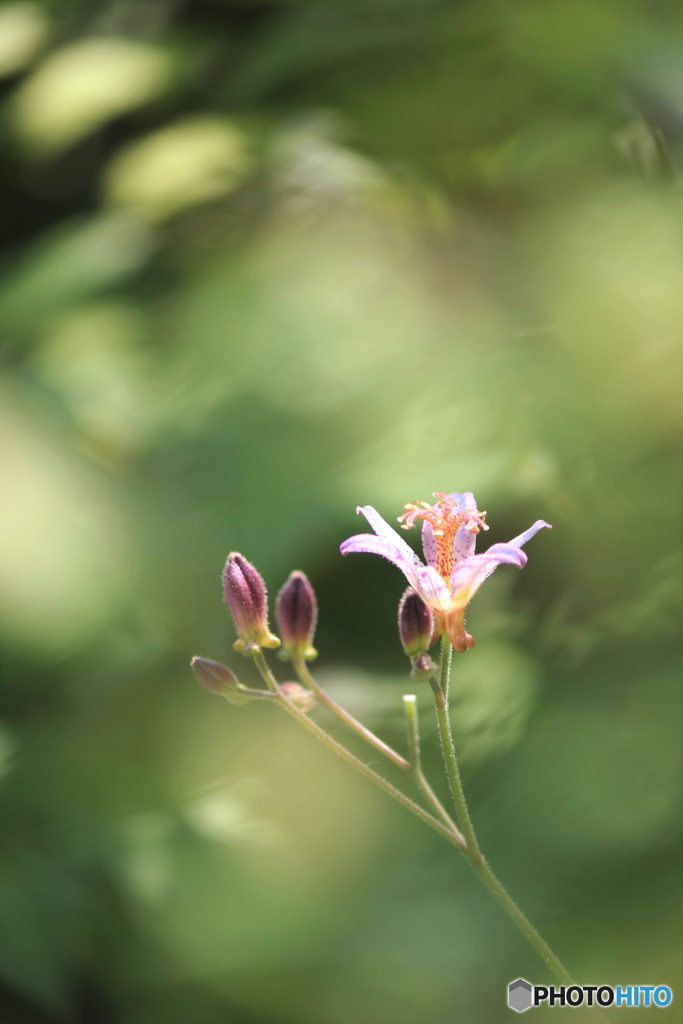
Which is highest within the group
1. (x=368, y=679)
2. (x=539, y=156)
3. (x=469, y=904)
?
(x=539, y=156)

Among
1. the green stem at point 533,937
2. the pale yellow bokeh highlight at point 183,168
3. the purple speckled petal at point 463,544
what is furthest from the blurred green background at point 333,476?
the purple speckled petal at point 463,544

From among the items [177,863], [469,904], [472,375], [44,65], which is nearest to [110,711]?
[177,863]

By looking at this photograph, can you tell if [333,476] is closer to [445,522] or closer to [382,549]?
[445,522]

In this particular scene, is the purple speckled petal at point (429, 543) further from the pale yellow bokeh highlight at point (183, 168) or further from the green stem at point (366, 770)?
the pale yellow bokeh highlight at point (183, 168)

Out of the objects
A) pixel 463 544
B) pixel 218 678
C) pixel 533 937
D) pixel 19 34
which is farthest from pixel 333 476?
pixel 19 34

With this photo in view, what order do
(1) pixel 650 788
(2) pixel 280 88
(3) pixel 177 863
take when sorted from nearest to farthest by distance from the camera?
1. (1) pixel 650 788
2. (3) pixel 177 863
3. (2) pixel 280 88

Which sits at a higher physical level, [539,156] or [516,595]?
[539,156]

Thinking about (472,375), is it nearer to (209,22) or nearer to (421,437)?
(421,437)
